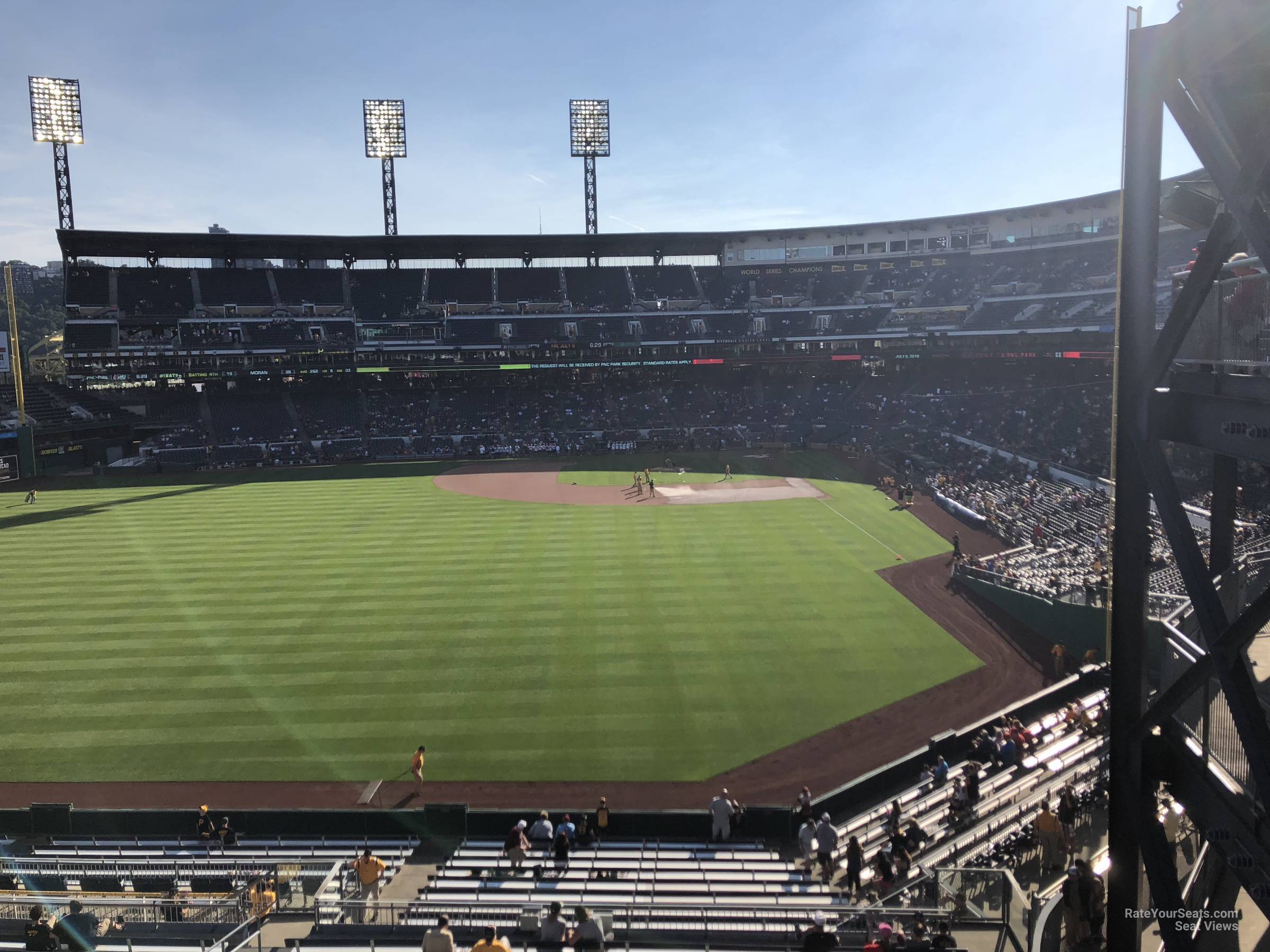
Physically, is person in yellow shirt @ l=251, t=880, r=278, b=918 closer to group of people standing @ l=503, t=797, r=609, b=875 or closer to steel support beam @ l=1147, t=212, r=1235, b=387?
group of people standing @ l=503, t=797, r=609, b=875

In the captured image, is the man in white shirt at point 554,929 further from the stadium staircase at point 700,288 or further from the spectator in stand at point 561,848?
the stadium staircase at point 700,288

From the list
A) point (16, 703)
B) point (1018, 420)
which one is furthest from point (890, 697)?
point (1018, 420)

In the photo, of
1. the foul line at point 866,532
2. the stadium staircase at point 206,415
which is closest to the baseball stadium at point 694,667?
the foul line at point 866,532

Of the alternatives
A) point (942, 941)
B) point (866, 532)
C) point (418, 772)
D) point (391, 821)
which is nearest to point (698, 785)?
point (418, 772)

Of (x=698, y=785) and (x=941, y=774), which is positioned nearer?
(x=941, y=774)

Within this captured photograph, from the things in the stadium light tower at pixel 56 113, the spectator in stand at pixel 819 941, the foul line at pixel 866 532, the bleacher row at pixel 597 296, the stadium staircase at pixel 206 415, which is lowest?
the foul line at pixel 866 532

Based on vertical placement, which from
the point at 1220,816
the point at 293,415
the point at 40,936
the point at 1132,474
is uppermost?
the point at 1132,474

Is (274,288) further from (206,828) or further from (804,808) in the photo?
(804,808)
